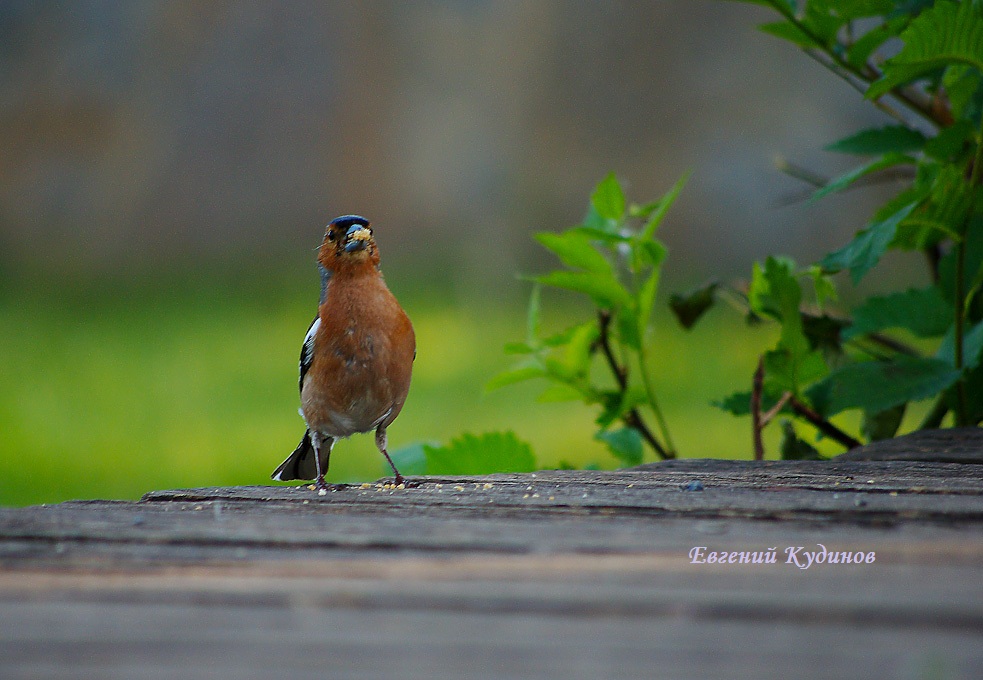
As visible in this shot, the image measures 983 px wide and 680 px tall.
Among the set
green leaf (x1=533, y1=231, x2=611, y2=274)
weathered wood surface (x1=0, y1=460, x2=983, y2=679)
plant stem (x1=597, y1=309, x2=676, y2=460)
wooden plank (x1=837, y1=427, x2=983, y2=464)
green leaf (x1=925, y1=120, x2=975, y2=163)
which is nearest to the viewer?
weathered wood surface (x1=0, y1=460, x2=983, y2=679)

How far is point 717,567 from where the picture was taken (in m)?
1.19

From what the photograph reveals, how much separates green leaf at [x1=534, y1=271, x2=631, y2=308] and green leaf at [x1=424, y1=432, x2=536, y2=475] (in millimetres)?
352

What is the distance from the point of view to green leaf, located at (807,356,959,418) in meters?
2.12

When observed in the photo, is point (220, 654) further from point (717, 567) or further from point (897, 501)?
point (897, 501)

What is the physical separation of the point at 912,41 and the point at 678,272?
6141mm

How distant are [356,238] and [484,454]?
634 mm

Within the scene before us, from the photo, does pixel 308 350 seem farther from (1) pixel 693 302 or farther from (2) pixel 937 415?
(2) pixel 937 415

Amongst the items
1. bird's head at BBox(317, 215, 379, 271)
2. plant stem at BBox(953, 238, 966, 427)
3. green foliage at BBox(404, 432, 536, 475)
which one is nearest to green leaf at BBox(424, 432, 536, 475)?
green foliage at BBox(404, 432, 536, 475)

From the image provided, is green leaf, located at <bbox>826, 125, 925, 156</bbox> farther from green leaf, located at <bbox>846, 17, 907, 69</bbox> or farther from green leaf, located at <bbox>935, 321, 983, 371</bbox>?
green leaf, located at <bbox>935, 321, 983, 371</bbox>

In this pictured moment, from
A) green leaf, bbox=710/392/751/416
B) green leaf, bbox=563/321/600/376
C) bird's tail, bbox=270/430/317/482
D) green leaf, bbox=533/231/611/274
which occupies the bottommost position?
green leaf, bbox=710/392/751/416

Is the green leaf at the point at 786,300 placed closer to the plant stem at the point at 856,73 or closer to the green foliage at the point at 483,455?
the plant stem at the point at 856,73

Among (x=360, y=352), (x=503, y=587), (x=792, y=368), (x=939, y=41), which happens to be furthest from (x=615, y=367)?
(x=503, y=587)

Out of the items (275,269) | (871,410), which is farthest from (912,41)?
(275,269)

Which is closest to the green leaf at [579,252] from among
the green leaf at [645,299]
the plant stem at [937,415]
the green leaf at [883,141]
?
the green leaf at [645,299]
